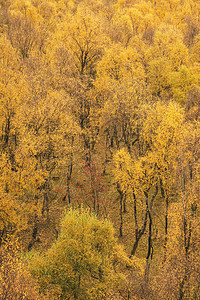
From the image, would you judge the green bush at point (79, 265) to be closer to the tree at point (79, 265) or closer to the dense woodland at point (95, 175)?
the tree at point (79, 265)

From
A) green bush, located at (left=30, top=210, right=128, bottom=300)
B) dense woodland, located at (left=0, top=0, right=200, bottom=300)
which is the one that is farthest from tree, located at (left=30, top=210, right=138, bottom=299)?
dense woodland, located at (left=0, top=0, right=200, bottom=300)

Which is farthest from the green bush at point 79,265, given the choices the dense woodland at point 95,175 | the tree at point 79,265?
the dense woodland at point 95,175

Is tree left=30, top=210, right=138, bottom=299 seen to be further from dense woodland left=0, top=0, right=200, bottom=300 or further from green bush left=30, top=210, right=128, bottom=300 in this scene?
dense woodland left=0, top=0, right=200, bottom=300

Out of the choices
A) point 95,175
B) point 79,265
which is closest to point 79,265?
point 79,265

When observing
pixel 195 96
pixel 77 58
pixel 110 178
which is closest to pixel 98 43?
pixel 77 58

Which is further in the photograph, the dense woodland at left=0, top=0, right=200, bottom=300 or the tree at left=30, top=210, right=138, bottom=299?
the dense woodland at left=0, top=0, right=200, bottom=300

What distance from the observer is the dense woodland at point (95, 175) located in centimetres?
2503

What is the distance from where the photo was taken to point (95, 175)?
41344 millimetres

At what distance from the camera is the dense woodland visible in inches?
985

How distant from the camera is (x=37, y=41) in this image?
67875 mm

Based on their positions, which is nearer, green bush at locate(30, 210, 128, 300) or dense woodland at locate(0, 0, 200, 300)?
green bush at locate(30, 210, 128, 300)

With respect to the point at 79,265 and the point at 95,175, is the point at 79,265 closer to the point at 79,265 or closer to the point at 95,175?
the point at 79,265

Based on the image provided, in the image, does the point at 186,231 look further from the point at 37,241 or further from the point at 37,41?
the point at 37,41

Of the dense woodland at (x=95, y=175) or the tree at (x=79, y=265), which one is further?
the dense woodland at (x=95, y=175)
